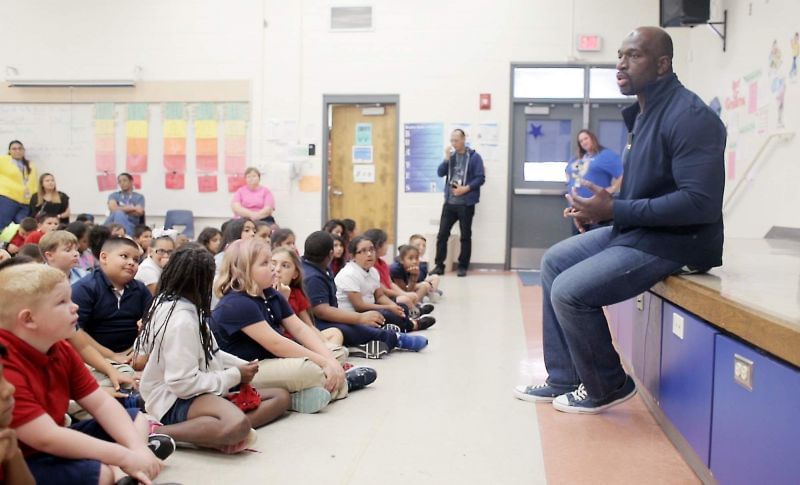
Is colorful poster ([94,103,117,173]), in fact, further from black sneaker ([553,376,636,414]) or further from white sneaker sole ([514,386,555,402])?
black sneaker ([553,376,636,414])

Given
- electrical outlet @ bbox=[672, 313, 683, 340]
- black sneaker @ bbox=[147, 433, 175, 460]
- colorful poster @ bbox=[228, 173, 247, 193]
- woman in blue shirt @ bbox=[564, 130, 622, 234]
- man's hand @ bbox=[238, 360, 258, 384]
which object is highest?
woman in blue shirt @ bbox=[564, 130, 622, 234]

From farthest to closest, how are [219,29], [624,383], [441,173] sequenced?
[219,29], [441,173], [624,383]

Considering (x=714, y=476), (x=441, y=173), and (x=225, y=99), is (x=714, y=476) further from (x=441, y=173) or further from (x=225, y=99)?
(x=225, y=99)

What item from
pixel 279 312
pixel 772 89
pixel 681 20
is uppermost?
pixel 681 20

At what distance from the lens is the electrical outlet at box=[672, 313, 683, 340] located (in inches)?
91.4

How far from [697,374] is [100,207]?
780 cm

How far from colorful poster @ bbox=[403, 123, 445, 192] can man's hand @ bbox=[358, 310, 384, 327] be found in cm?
430

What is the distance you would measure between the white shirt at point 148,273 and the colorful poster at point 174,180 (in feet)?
15.4

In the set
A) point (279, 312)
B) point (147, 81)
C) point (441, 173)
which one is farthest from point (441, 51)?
point (279, 312)

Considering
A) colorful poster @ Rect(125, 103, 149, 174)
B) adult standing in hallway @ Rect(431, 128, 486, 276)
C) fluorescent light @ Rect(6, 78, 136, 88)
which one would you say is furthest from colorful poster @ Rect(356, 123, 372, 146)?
fluorescent light @ Rect(6, 78, 136, 88)

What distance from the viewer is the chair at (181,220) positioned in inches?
329

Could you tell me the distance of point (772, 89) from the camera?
5070 mm

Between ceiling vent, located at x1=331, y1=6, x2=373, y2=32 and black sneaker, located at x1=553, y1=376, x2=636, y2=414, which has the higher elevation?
ceiling vent, located at x1=331, y1=6, x2=373, y2=32

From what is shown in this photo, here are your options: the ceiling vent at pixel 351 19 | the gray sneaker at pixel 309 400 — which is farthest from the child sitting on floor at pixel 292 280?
the ceiling vent at pixel 351 19
